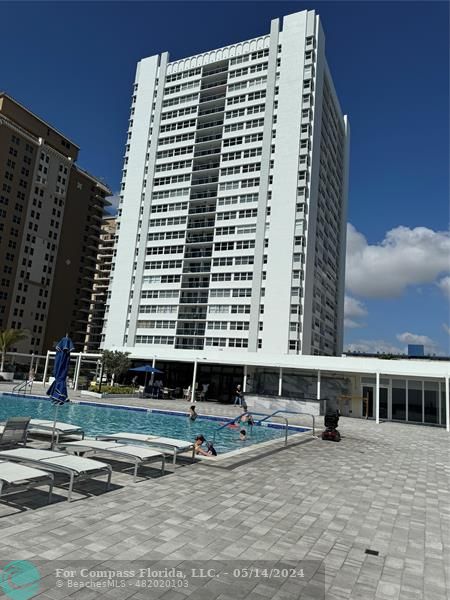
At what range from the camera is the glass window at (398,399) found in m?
33.0

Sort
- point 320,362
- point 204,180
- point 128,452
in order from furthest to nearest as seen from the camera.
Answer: point 204,180 → point 320,362 → point 128,452

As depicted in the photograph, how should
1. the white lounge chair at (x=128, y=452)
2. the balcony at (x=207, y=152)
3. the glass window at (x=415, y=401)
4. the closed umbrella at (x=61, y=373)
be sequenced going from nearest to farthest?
1. the white lounge chair at (x=128, y=452)
2. the closed umbrella at (x=61, y=373)
3. the glass window at (x=415, y=401)
4. the balcony at (x=207, y=152)

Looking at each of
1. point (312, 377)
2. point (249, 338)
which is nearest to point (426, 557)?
point (312, 377)

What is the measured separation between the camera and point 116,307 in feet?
211

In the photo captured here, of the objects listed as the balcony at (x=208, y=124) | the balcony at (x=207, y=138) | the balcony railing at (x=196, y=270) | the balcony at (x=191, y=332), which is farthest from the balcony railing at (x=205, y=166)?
the balcony at (x=191, y=332)

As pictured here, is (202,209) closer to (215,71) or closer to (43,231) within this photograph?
(215,71)

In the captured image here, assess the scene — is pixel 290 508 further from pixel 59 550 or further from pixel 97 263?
pixel 97 263

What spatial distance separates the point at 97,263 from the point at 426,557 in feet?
323

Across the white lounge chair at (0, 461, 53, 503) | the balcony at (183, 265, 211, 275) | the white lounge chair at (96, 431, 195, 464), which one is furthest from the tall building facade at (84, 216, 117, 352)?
the white lounge chair at (0, 461, 53, 503)

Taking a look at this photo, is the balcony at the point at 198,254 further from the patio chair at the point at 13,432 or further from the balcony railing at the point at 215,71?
the patio chair at the point at 13,432

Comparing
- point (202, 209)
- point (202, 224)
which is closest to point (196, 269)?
point (202, 224)

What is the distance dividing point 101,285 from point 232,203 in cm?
5216

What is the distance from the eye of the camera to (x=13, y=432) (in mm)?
11250

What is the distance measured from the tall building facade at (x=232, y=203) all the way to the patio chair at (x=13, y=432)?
4191 cm
